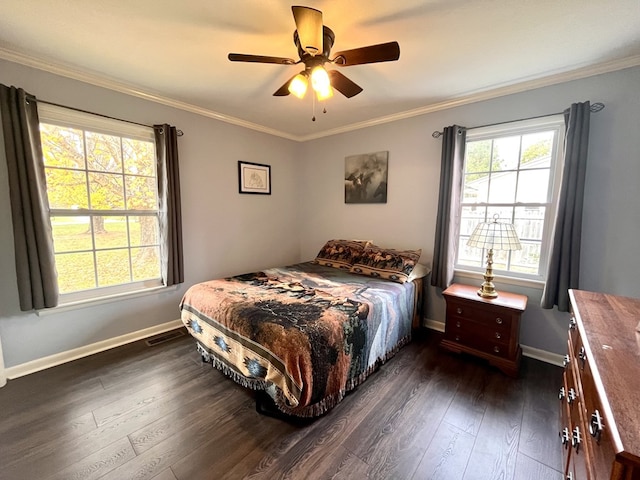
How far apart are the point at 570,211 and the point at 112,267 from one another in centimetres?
401

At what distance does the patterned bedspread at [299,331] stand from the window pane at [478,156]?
141cm

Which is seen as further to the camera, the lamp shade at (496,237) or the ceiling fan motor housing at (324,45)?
the lamp shade at (496,237)

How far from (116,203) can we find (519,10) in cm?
337

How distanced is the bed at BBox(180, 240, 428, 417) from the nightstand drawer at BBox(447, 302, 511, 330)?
1.29ft

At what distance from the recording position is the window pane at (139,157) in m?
2.59

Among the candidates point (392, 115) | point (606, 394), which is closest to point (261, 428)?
point (606, 394)

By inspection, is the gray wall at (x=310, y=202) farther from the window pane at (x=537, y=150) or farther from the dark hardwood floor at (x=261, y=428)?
the dark hardwood floor at (x=261, y=428)

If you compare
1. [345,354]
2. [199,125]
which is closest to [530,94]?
[345,354]

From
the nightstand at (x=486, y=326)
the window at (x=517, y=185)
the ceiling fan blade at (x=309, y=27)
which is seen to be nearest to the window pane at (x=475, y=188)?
the window at (x=517, y=185)

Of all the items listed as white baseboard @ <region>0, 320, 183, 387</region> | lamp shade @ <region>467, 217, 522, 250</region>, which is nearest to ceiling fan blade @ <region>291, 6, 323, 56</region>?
lamp shade @ <region>467, 217, 522, 250</region>

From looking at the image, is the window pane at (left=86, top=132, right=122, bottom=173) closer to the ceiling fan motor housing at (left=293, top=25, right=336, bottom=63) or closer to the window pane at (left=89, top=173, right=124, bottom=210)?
the window pane at (left=89, top=173, right=124, bottom=210)

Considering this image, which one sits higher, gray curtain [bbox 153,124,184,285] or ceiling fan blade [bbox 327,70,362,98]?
ceiling fan blade [bbox 327,70,362,98]

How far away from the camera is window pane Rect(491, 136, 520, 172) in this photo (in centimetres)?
250

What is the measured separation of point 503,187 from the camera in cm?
257
